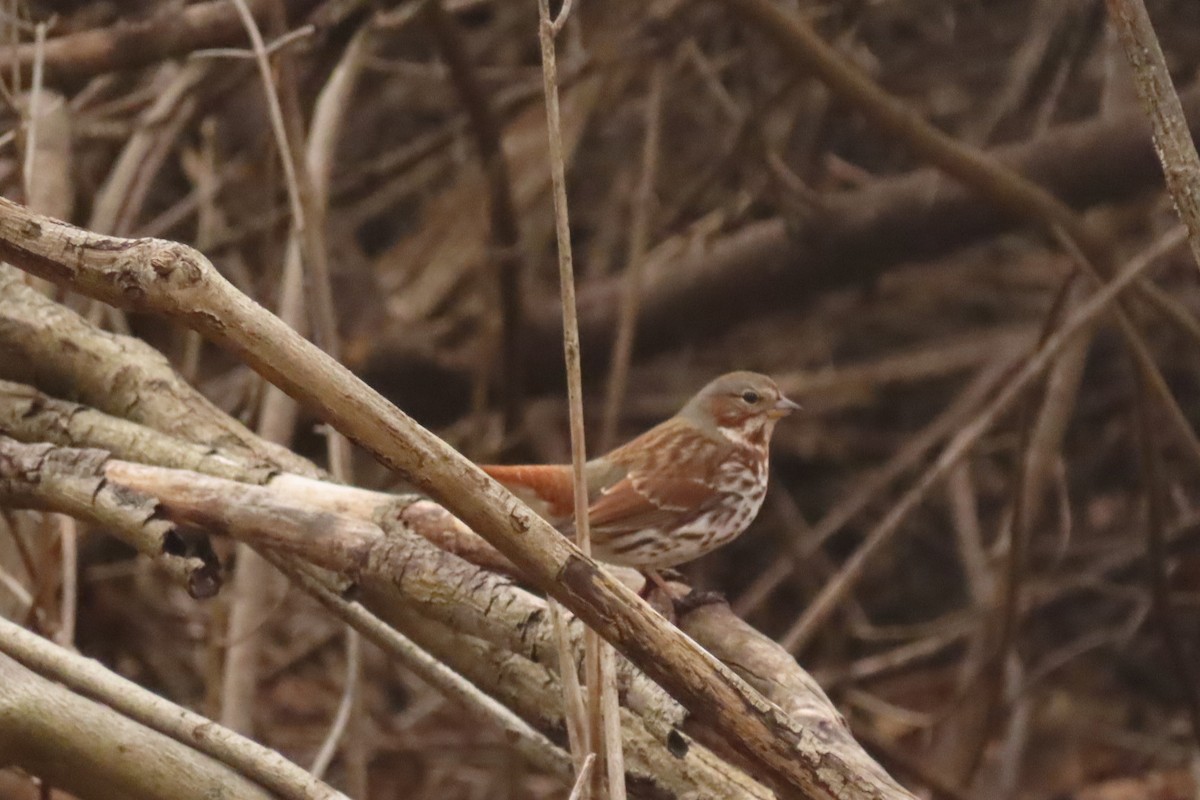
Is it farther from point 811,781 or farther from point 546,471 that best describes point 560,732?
point 546,471

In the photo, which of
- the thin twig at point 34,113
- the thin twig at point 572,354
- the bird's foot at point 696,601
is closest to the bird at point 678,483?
the bird's foot at point 696,601

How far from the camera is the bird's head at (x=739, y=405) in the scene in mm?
3799

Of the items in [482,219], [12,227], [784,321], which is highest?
[482,219]

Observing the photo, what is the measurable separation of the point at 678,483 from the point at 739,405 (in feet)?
1.06

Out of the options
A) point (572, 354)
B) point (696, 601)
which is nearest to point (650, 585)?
point (696, 601)

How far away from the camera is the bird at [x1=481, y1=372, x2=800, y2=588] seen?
3.36m

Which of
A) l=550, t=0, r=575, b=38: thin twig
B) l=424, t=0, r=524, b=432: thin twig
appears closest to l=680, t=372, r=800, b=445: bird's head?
l=424, t=0, r=524, b=432: thin twig

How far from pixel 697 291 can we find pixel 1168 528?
1.89m

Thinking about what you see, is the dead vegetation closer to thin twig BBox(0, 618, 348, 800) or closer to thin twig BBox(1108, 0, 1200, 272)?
thin twig BBox(0, 618, 348, 800)

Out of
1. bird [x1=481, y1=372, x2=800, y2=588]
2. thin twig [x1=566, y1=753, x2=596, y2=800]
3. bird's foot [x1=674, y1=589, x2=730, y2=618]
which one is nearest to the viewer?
thin twig [x1=566, y1=753, x2=596, y2=800]

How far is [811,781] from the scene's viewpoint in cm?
188

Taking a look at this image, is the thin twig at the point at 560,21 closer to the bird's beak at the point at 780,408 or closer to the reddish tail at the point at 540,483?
the reddish tail at the point at 540,483

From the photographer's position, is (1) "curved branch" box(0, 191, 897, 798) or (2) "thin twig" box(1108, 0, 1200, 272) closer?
(1) "curved branch" box(0, 191, 897, 798)

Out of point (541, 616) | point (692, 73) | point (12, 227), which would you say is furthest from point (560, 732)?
point (692, 73)
